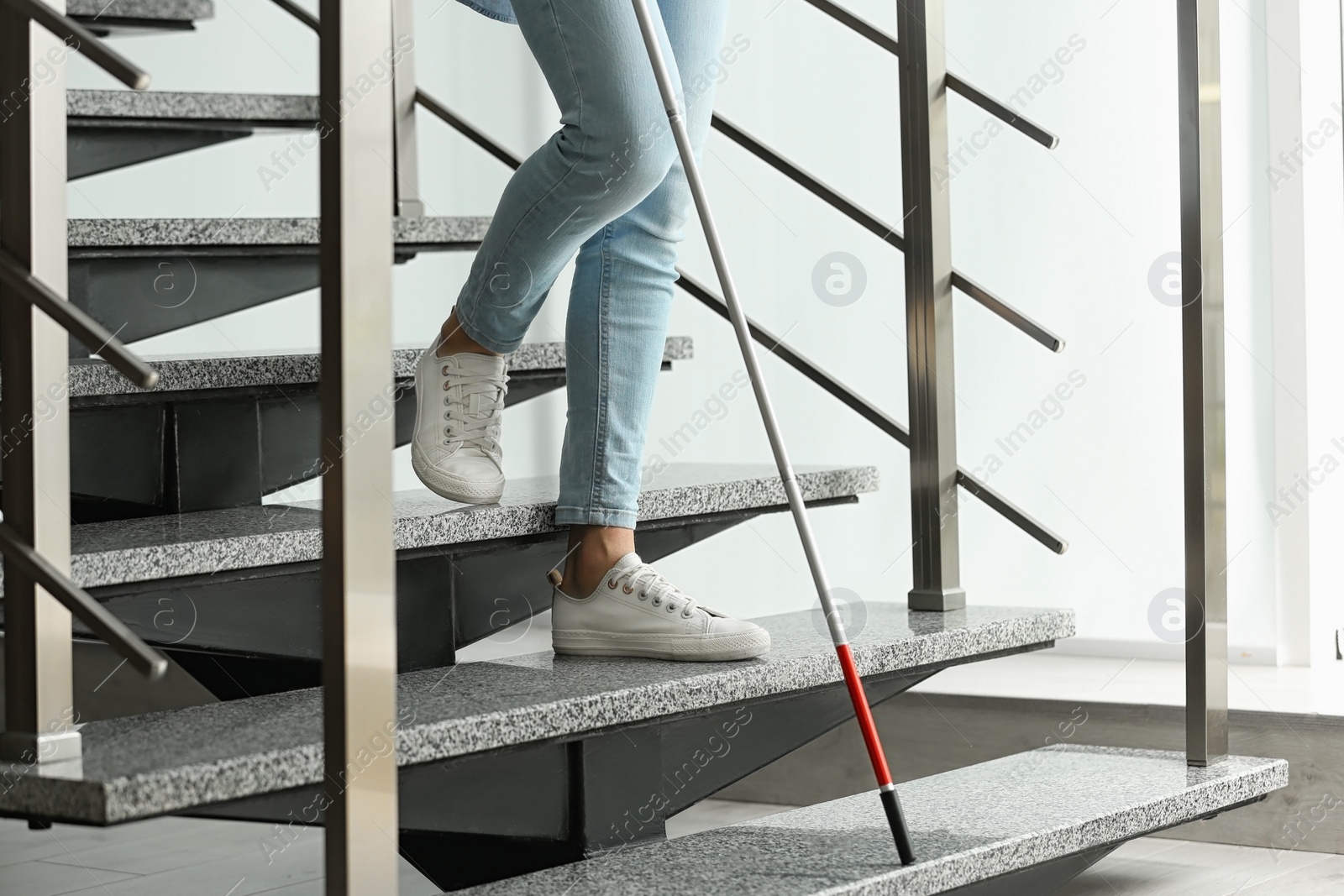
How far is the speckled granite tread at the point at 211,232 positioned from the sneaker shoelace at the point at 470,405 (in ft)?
0.66

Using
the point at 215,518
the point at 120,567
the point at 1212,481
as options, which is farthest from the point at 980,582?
the point at 120,567

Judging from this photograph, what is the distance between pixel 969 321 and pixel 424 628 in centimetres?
166

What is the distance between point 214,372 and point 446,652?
378 mm

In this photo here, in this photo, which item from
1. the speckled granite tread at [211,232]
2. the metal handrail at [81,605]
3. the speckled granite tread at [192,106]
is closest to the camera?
the metal handrail at [81,605]

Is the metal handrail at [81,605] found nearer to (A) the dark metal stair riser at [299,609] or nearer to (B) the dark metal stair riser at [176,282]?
(A) the dark metal stair riser at [299,609]

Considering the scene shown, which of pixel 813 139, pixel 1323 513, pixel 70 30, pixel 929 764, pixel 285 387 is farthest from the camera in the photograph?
pixel 813 139

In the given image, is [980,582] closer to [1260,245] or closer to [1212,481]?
[1260,245]

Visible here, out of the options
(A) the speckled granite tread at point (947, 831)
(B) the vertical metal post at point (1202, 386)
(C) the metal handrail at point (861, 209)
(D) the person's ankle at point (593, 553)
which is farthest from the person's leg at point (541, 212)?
(B) the vertical metal post at point (1202, 386)

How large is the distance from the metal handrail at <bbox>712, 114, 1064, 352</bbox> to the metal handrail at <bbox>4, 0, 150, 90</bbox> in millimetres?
1072

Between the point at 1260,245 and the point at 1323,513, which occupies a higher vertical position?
the point at 1260,245

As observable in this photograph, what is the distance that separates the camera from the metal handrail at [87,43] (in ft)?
3.37

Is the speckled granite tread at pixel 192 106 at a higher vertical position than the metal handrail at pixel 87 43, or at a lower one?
higher

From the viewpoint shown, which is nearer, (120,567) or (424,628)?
(120,567)

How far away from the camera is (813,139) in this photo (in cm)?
320
